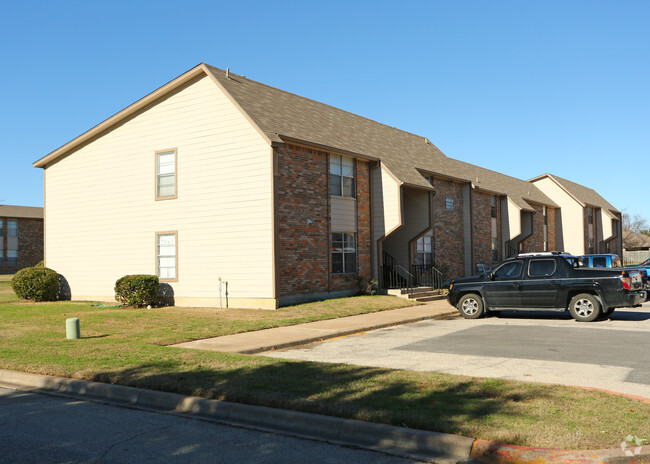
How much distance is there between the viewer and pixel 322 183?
20859 mm

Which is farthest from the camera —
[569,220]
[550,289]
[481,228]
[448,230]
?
[569,220]

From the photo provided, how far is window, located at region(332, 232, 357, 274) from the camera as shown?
21.5 metres

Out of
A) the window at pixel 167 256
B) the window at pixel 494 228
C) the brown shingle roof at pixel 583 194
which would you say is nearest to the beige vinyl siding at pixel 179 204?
the window at pixel 167 256

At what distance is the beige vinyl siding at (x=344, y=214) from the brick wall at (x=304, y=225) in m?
0.55

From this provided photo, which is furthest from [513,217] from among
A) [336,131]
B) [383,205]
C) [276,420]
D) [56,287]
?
[276,420]

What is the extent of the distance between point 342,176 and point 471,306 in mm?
7577

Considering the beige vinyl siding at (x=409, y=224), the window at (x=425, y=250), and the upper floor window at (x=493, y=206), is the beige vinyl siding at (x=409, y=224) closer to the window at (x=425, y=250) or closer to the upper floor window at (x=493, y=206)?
the window at (x=425, y=250)

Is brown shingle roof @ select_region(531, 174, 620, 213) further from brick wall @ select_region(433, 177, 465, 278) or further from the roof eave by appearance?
the roof eave

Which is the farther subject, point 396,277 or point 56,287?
point 396,277

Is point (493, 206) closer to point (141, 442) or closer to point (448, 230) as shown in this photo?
point (448, 230)

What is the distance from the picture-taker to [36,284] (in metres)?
22.9

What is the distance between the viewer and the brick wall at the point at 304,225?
18.9m

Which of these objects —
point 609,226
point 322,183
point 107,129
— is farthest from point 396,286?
point 609,226

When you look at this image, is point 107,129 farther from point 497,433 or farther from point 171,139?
point 497,433
